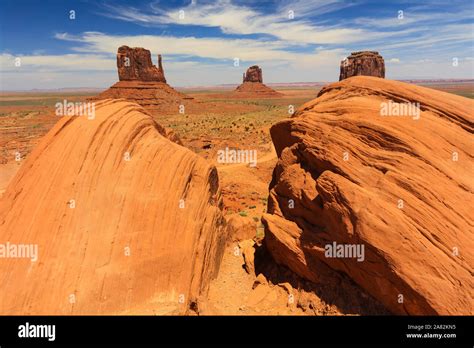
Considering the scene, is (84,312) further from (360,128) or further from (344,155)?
(360,128)

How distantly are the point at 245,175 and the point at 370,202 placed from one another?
57.6ft

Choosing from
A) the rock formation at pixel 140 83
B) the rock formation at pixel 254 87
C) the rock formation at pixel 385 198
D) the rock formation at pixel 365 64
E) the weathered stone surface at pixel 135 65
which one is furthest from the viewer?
the rock formation at pixel 254 87

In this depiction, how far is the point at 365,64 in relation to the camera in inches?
3287

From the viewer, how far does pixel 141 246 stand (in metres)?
8.45

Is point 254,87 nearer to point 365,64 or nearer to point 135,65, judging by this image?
point 135,65

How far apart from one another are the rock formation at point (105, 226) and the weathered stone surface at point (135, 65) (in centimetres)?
9287

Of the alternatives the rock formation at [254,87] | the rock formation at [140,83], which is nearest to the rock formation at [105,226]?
the rock formation at [140,83]

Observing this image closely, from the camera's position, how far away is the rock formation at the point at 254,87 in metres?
165

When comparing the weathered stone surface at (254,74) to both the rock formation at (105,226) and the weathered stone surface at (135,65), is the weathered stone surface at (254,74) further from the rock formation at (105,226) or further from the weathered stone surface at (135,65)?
the rock formation at (105,226)

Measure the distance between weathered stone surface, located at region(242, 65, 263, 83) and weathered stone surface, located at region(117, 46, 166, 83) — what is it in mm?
90031

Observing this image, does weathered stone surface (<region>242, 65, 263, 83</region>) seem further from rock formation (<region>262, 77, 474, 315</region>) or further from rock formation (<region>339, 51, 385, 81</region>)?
rock formation (<region>262, 77, 474, 315</region>)

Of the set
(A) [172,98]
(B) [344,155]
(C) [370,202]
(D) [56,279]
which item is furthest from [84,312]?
(A) [172,98]

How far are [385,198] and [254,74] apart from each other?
179 m

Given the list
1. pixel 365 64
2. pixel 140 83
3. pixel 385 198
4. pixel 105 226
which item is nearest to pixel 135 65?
pixel 140 83
